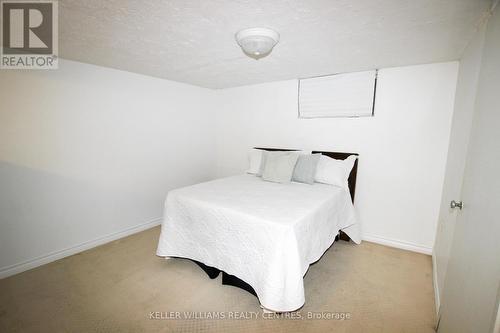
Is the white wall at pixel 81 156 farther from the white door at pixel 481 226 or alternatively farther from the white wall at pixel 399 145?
the white door at pixel 481 226

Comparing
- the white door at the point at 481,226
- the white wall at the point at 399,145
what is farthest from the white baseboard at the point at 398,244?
the white door at the point at 481,226

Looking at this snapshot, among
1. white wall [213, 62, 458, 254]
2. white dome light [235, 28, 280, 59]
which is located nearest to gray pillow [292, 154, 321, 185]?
white wall [213, 62, 458, 254]

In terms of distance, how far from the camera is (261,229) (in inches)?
67.0

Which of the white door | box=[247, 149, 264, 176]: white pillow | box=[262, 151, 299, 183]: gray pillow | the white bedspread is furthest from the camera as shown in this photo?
box=[247, 149, 264, 176]: white pillow

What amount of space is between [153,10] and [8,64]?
1.67 meters

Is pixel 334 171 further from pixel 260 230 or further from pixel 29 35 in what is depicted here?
pixel 29 35

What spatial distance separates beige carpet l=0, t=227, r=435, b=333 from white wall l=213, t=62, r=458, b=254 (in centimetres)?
42

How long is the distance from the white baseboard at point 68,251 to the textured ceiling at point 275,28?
2.04 m

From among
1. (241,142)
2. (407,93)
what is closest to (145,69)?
(241,142)

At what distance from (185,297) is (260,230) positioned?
90 cm

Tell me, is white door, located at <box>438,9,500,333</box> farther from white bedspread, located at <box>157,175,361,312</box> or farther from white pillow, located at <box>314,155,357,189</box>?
white pillow, located at <box>314,155,357,189</box>

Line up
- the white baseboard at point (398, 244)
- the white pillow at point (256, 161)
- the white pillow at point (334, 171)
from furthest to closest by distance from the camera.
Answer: the white pillow at point (256, 161), the white pillow at point (334, 171), the white baseboard at point (398, 244)

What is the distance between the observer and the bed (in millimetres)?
1584

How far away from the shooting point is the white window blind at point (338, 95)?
2.87 m
